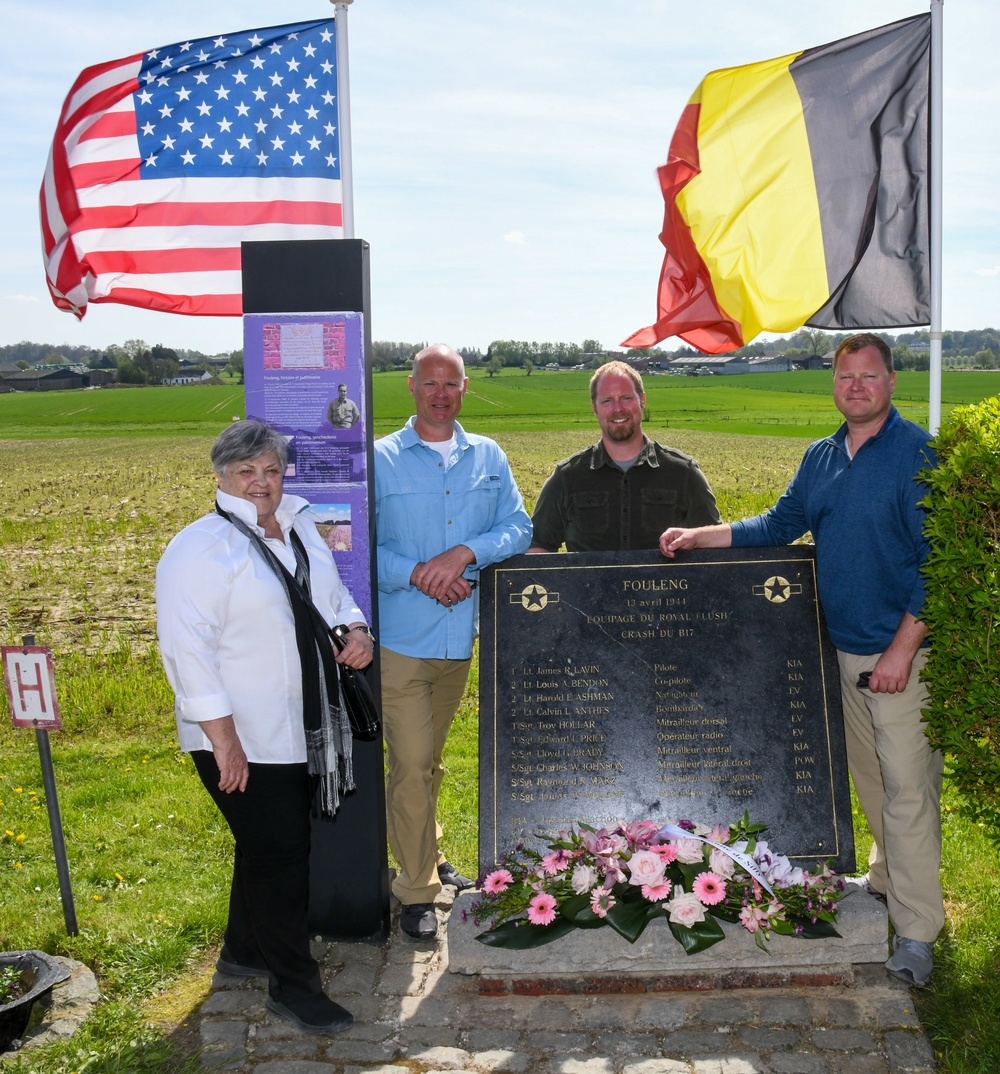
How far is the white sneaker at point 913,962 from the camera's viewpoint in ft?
15.3

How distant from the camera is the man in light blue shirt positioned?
5.29 metres

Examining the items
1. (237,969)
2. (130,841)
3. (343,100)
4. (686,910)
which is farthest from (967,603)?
(130,841)

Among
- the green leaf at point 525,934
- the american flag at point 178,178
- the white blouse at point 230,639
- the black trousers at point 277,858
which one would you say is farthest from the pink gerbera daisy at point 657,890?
the american flag at point 178,178

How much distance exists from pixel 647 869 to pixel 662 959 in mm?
439

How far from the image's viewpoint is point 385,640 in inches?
210

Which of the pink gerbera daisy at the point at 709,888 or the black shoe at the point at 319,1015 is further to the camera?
the pink gerbera daisy at the point at 709,888

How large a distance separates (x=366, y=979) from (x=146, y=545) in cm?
1686

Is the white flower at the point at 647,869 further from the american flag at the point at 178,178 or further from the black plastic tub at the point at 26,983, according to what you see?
the american flag at the point at 178,178

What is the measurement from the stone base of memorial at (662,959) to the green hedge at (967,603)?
943mm

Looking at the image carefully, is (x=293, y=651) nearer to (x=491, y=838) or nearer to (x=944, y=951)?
(x=491, y=838)

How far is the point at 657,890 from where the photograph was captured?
460 centimetres

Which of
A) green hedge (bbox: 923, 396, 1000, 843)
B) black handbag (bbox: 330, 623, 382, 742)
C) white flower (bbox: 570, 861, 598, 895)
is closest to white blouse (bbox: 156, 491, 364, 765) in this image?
black handbag (bbox: 330, 623, 382, 742)

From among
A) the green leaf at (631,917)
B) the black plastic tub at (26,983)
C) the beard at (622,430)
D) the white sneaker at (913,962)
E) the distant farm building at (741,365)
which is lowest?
the white sneaker at (913,962)

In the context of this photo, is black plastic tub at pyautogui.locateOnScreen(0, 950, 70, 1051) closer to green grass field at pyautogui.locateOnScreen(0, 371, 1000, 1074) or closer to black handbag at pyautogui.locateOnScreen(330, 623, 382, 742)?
green grass field at pyautogui.locateOnScreen(0, 371, 1000, 1074)
